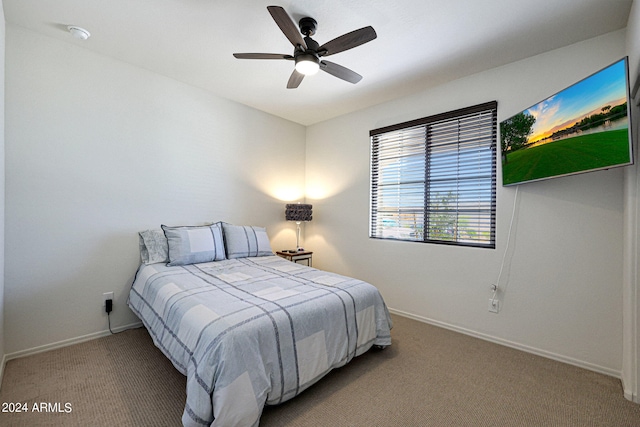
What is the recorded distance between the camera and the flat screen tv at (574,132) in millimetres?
1596

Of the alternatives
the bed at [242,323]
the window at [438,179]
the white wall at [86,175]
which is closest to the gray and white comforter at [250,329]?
the bed at [242,323]

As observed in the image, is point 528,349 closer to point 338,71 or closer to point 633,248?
point 633,248

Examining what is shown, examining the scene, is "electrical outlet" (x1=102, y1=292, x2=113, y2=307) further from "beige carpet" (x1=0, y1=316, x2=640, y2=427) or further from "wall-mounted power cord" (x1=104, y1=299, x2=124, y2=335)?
"beige carpet" (x1=0, y1=316, x2=640, y2=427)

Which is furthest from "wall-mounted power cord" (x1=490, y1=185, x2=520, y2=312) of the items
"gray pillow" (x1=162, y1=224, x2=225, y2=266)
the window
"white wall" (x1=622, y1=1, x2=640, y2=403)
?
"gray pillow" (x1=162, y1=224, x2=225, y2=266)

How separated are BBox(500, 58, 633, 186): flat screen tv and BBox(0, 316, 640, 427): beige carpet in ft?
5.00

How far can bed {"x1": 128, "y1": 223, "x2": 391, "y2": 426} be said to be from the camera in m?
1.39

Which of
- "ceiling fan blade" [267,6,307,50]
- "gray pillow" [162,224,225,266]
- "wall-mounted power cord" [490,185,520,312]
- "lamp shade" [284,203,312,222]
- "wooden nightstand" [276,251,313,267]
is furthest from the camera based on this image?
"lamp shade" [284,203,312,222]

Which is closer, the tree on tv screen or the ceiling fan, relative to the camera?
the ceiling fan

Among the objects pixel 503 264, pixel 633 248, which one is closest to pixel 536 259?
pixel 503 264

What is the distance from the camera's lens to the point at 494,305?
262 centimetres

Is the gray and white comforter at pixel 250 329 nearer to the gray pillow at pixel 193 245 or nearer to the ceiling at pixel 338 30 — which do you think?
the gray pillow at pixel 193 245

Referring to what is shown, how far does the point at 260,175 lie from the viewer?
3.93 m

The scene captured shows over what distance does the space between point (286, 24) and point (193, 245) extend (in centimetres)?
216

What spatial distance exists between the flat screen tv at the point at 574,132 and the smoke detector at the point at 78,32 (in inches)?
143
